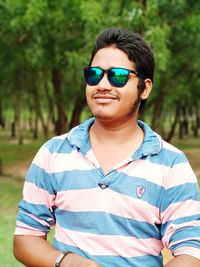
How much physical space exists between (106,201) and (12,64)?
Answer: 15.9 meters

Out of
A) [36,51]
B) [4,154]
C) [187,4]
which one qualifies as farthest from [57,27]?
[4,154]

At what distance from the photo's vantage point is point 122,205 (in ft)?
6.33

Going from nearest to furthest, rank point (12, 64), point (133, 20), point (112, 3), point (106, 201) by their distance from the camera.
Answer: point (106, 201) < point (133, 20) < point (112, 3) < point (12, 64)

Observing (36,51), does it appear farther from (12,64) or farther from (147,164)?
(147,164)

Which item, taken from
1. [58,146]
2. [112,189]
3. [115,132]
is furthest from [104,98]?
[112,189]

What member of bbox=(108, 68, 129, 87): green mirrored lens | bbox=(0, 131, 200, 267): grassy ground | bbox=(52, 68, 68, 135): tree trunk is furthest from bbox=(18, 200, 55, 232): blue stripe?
bbox=(52, 68, 68, 135): tree trunk

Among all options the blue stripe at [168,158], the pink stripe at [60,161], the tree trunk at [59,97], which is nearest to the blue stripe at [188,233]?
the blue stripe at [168,158]

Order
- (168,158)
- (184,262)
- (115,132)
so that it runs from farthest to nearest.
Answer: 1. (115,132)
2. (168,158)
3. (184,262)

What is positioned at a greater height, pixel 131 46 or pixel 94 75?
pixel 131 46

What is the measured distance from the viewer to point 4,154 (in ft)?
76.2

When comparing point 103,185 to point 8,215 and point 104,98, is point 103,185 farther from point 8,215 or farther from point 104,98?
point 8,215

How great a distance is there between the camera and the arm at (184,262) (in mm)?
1888

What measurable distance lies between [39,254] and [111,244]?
270 mm

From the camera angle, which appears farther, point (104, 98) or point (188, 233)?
point (104, 98)
